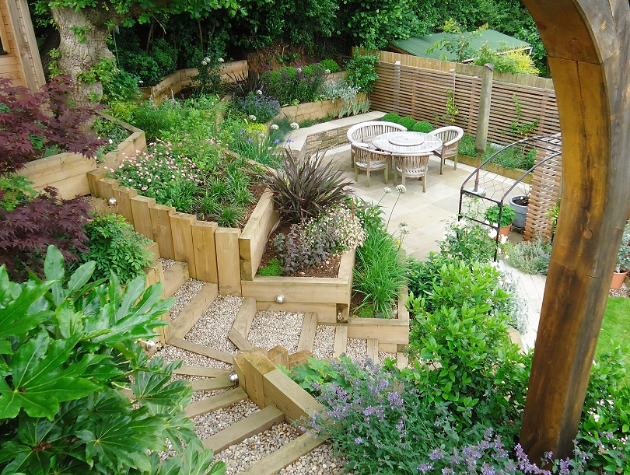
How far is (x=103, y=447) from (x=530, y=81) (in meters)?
9.93

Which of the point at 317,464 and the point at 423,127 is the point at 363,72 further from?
the point at 317,464

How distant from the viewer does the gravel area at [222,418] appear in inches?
121

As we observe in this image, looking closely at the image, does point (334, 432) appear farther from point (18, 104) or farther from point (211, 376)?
point (18, 104)

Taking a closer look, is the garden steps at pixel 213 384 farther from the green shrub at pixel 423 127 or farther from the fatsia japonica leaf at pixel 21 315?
the green shrub at pixel 423 127

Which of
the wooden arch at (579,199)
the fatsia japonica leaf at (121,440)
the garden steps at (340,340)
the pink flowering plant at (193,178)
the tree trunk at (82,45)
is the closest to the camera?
the fatsia japonica leaf at (121,440)

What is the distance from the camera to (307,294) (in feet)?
15.6

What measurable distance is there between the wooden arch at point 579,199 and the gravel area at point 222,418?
158 centimetres

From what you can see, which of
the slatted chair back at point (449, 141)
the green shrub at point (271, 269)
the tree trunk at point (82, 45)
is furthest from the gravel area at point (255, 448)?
the slatted chair back at point (449, 141)

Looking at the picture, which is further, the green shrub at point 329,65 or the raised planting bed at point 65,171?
the green shrub at point 329,65

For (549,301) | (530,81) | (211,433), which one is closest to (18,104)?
(211,433)

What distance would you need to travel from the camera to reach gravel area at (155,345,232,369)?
12.9 ft

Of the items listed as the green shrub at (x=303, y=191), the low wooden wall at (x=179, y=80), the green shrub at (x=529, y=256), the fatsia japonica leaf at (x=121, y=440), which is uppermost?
the fatsia japonica leaf at (x=121, y=440)

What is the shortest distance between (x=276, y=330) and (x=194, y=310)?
2.30ft

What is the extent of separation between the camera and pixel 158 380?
1877mm
